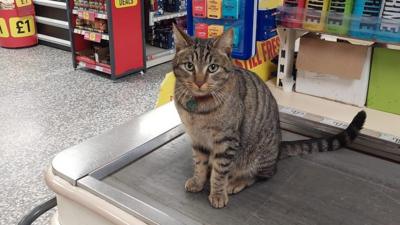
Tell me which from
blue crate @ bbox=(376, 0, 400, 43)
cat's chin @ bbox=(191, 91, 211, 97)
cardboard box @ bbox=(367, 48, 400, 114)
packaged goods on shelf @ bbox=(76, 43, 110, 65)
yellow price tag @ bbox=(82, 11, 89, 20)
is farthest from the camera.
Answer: packaged goods on shelf @ bbox=(76, 43, 110, 65)

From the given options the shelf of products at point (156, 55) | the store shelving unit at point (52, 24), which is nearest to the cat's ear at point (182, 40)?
the shelf of products at point (156, 55)

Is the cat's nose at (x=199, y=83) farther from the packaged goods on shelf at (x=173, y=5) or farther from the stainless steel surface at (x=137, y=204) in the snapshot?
the packaged goods on shelf at (x=173, y=5)

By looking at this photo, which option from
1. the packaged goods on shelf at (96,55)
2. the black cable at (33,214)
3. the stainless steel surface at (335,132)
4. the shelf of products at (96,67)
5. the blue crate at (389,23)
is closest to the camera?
the black cable at (33,214)

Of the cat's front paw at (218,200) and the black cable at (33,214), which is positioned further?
the black cable at (33,214)

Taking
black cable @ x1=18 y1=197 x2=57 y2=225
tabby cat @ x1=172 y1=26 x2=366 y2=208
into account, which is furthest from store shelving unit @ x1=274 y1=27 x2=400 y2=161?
black cable @ x1=18 y1=197 x2=57 y2=225

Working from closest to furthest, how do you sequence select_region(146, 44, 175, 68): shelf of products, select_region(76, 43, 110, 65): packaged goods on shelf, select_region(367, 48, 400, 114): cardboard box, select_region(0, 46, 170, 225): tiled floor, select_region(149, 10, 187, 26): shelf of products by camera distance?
select_region(367, 48, 400, 114): cardboard box < select_region(0, 46, 170, 225): tiled floor < select_region(76, 43, 110, 65): packaged goods on shelf < select_region(149, 10, 187, 26): shelf of products < select_region(146, 44, 175, 68): shelf of products

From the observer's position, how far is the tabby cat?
1107 mm

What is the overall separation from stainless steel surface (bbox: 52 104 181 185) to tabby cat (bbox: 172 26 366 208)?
0.92 ft

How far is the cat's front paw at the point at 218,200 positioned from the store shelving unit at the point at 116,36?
10.1 feet

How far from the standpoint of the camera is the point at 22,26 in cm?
506

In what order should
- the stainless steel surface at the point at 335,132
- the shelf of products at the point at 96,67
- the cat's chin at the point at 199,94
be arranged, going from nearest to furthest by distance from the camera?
the cat's chin at the point at 199,94
the stainless steel surface at the point at 335,132
the shelf of products at the point at 96,67

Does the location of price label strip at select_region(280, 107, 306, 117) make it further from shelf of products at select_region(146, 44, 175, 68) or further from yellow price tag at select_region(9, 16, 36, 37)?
yellow price tag at select_region(9, 16, 36, 37)

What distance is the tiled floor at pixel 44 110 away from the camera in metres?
2.41

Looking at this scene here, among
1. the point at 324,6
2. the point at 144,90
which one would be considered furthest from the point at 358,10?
the point at 144,90
